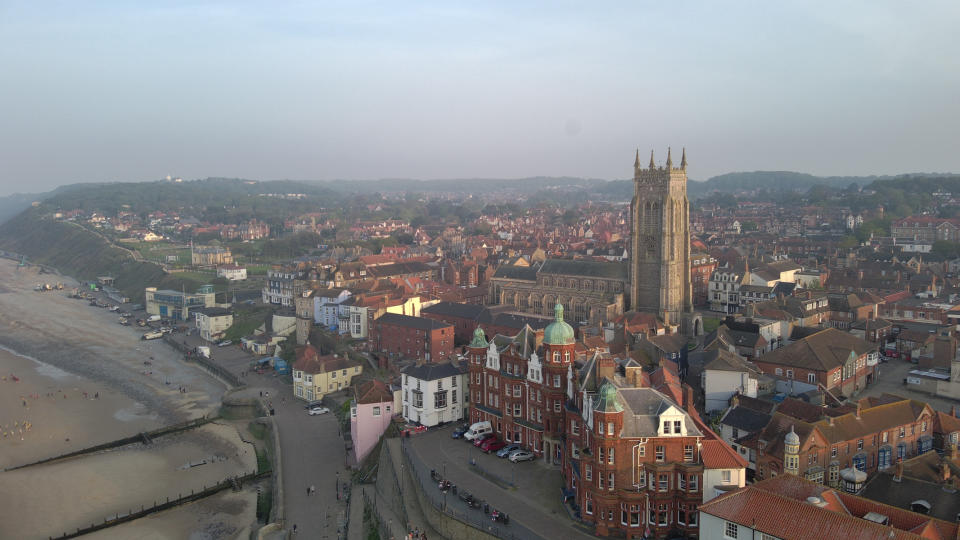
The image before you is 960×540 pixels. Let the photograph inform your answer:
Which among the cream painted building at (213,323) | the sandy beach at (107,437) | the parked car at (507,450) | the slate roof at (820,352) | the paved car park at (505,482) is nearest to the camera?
the paved car park at (505,482)

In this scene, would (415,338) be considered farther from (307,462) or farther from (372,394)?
(307,462)

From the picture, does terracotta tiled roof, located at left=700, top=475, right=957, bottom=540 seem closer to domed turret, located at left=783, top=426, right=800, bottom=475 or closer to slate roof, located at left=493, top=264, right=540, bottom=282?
domed turret, located at left=783, top=426, right=800, bottom=475

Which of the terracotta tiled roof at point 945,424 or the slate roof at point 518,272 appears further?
the slate roof at point 518,272

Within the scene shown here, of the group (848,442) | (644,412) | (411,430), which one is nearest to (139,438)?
(411,430)

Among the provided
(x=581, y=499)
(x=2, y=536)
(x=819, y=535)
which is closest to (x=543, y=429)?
(x=581, y=499)

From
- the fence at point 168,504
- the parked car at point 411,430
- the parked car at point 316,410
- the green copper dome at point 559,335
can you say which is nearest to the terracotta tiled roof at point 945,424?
the green copper dome at point 559,335

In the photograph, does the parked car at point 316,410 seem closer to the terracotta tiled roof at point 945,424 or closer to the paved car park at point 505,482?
the paved car park at point 505,482
